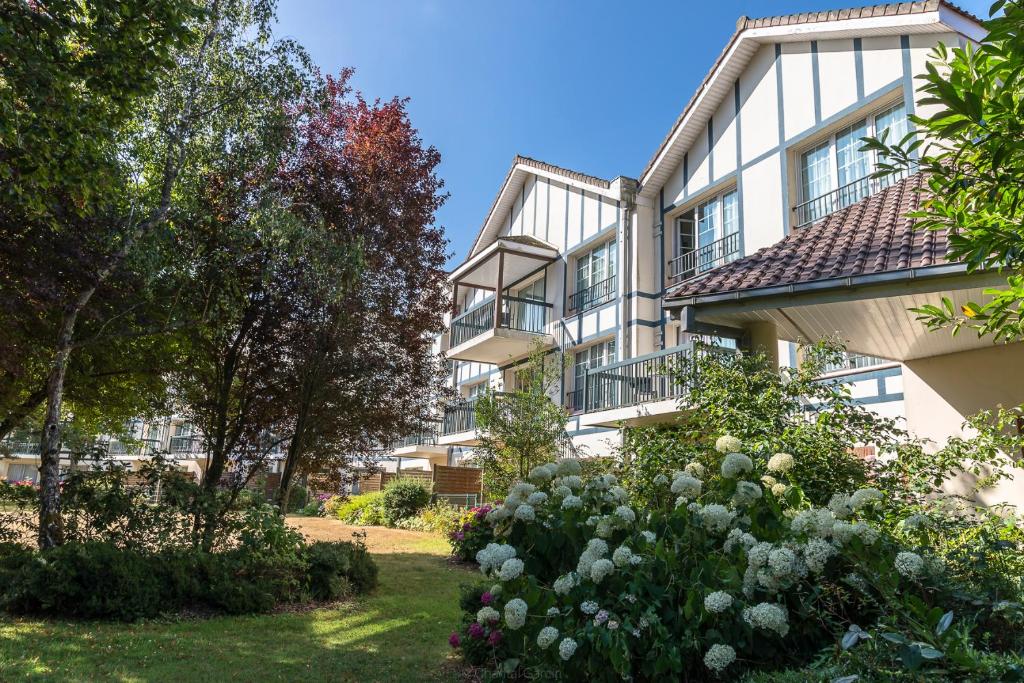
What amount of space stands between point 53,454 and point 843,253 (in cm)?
909

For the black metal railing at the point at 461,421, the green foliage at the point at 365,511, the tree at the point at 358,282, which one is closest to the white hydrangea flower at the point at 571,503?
the tree at the point at 358,282

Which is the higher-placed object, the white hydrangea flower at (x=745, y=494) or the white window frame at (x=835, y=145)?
the white window frame at (x=835, y=145)

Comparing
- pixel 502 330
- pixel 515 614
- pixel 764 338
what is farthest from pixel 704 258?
pixel 515 614

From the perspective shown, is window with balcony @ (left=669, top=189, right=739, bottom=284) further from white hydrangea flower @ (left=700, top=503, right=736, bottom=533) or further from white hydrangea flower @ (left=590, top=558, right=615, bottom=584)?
white hydrangea flower @ (left=590, top=558, right=615, bottom=584)

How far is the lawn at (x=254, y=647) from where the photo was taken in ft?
17.5

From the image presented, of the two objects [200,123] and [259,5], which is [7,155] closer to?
[200,123]

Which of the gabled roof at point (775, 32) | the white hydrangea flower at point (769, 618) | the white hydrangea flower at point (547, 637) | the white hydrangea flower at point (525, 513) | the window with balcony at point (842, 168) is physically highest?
the gabled roof at point (775, 32)

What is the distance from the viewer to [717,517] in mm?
3928

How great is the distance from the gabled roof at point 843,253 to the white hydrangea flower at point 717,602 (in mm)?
3257

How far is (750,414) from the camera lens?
6.03 metres

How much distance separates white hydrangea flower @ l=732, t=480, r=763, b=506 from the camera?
415cm

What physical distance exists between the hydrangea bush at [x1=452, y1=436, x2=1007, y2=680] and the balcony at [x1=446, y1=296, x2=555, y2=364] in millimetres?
15277

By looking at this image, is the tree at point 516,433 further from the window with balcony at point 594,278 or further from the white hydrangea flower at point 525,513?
the white hydrangea flower at point 525,513

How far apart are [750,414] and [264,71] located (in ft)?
26.3
